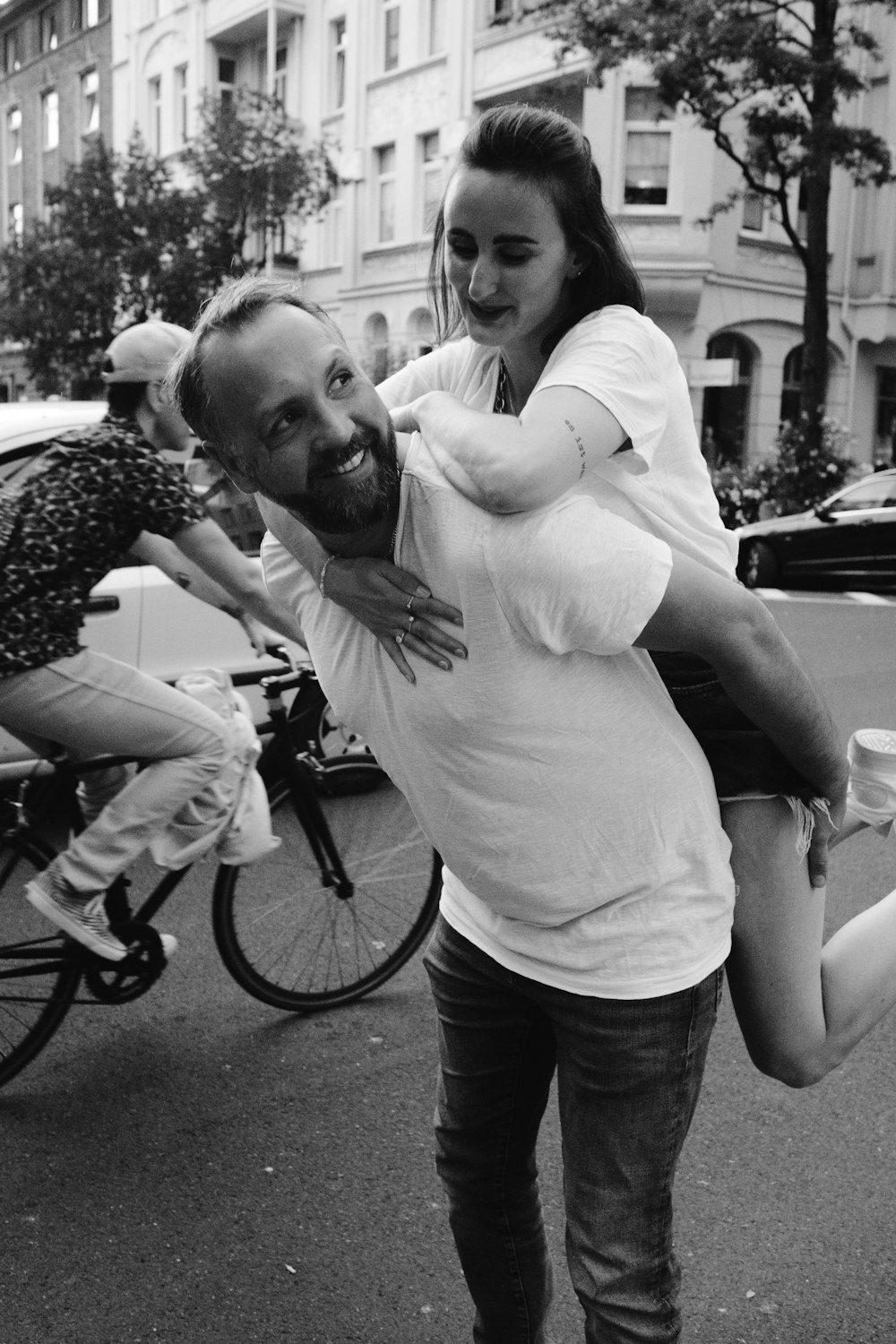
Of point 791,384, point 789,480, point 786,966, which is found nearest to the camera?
point 786,966

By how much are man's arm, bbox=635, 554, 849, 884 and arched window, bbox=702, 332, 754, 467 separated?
83.8 ft

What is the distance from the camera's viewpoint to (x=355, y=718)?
1.81 m

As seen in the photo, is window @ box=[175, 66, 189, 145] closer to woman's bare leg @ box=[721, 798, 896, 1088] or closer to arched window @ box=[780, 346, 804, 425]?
arched window @ box=[780, 346, 804, 425]

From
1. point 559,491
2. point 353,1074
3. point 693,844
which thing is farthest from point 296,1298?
point 559,491

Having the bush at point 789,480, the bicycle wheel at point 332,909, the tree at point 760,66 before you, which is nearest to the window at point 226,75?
the tree at point 760,66

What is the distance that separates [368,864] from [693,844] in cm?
263

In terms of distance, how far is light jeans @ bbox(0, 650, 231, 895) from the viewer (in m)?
3.43

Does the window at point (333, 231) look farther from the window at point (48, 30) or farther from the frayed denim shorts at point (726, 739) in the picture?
the frayed denim shorts at point (726, 739)

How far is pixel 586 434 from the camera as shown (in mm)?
1644

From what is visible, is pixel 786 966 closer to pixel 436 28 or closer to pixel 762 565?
pixel 762 565

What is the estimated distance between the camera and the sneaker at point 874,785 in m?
2.47

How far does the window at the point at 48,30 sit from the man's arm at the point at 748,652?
47.8 m

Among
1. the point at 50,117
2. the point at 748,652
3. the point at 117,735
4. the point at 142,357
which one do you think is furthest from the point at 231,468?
the point at 50,117

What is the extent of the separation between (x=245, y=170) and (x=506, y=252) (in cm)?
2523
